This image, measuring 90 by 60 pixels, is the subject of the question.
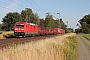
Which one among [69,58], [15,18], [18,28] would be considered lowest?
[69,58]

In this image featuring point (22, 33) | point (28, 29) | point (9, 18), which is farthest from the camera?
point (9, 18)

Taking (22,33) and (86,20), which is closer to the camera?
(22,33)

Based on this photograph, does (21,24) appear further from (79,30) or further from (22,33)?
(79,30)

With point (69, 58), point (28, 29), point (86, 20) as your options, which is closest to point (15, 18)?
point (28, 29)

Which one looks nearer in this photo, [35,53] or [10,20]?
[35,53]

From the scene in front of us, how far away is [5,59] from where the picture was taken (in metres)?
8.94

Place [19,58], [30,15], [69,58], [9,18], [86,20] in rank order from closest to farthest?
[19,58], [69,58], [9,18], [30,15], [86,20]

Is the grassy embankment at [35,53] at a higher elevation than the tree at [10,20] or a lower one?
lower

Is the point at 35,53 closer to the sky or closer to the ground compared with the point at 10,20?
closer to the ground

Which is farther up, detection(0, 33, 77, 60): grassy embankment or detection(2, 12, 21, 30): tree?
detection(2, 12, 21, 30): tree

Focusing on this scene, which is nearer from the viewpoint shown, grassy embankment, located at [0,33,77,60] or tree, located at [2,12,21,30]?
grassy embankment, located at [0,33,77,60]

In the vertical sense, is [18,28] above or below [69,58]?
above

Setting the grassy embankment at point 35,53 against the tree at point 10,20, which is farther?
the tree at point 10,20

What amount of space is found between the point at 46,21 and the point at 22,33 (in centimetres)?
7094
